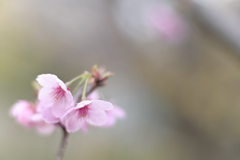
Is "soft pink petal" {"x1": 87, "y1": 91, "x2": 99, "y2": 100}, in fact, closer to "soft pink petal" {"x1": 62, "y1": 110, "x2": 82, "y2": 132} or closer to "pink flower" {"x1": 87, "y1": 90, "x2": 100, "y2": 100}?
"pink flower" {"x1": 87, "y1": 90, "x2": 100, "y2": 100}

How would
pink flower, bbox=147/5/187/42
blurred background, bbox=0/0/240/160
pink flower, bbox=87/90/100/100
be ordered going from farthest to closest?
pink flower, bbox=147/5/187/42 < blurred background, bbox=0/0/240/160 < pink flower, bbox=87/90/100/100

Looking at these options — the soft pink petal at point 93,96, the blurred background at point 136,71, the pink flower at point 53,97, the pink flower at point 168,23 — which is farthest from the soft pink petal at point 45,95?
the pink flower at point 168,23

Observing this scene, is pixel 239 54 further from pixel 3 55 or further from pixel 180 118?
pixel 3 55

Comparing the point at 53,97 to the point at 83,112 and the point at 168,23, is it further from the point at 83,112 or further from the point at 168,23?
the point at 168,23

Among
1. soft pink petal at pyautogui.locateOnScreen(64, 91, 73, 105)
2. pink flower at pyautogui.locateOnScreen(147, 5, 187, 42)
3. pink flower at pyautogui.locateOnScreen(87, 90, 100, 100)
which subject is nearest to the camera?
soft pink petal at pyautogui.locateOnScreen(64, 91, 73, 105)

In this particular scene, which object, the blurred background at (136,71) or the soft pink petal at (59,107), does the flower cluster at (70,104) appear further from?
the blurred background at (136,71)

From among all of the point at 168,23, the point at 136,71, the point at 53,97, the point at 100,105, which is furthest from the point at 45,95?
the point at 136,71

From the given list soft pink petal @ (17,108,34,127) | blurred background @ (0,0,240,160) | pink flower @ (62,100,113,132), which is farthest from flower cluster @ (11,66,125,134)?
blurred background @ (0,0,240,160)

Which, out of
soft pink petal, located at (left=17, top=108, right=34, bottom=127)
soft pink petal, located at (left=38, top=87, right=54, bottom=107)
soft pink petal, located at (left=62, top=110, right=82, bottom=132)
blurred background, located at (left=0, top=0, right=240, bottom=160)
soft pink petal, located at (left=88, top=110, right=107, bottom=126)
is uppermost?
blurred background, located at (left=0, top=0, right=240, bottom=160)
